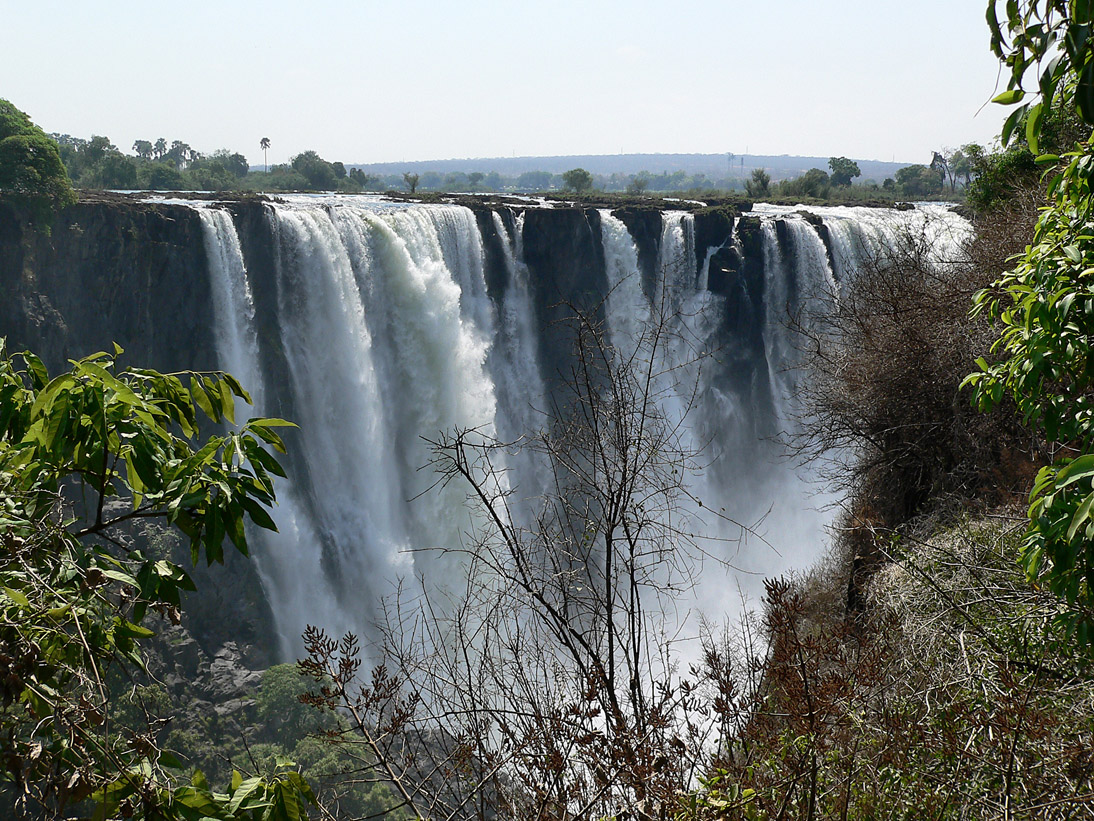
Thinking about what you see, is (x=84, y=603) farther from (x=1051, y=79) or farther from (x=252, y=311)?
(x=252, y=311)

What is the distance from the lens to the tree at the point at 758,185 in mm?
44131

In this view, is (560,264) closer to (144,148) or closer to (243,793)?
(243,793)

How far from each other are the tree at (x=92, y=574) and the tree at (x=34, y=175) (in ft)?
60.3

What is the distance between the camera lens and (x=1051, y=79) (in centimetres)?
213

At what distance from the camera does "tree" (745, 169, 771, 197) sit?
145 ft

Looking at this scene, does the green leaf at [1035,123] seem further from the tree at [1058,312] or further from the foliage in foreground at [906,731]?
the foliage in foreground at [906,731]

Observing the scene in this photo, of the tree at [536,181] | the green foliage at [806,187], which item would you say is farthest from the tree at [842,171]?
the tree at [536,181]

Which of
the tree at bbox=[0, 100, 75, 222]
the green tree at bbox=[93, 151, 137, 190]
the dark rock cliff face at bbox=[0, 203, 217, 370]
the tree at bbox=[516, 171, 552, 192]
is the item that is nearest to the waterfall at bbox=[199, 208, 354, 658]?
the dark rock cliff face at bbox=[0, 203, 217, 370]

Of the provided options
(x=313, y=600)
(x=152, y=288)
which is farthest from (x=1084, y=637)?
(x=152, y=288)

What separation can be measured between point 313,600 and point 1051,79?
1800cm

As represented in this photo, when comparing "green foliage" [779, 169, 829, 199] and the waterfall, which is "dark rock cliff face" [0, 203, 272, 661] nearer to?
the waterfall

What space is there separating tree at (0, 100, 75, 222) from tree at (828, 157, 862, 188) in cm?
4606

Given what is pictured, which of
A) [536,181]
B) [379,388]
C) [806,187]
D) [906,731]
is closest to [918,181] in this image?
[806,187]

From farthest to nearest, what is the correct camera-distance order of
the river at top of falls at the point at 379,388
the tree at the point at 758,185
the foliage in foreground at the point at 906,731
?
1. the tree at the point at 758,185
2. the river at top of falls at the point at 379,388
3. the foliage in foreground at the point at 906,731
